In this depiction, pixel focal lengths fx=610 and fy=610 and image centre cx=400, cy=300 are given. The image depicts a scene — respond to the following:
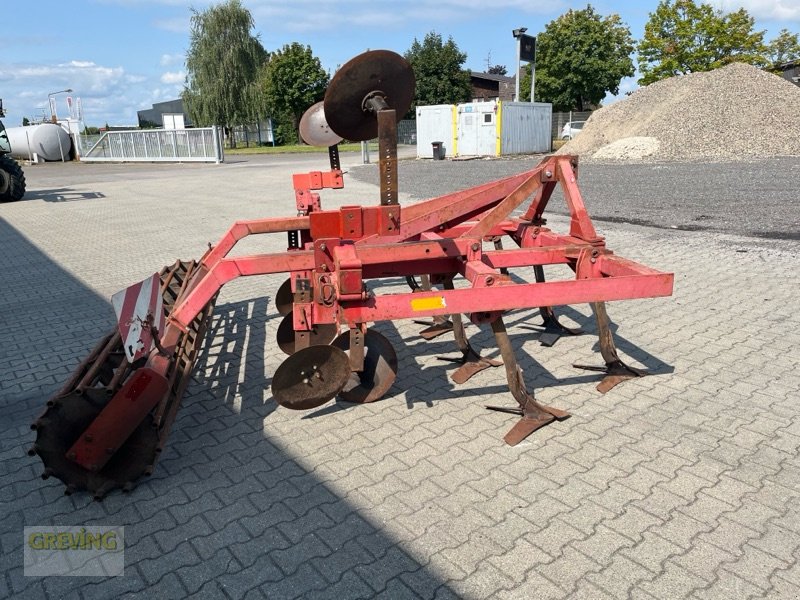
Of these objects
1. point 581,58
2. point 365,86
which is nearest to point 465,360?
point 365,86

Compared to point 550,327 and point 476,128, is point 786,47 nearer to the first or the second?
point 476,128

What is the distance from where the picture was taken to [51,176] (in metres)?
25.3

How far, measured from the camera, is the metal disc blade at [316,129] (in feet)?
17.0

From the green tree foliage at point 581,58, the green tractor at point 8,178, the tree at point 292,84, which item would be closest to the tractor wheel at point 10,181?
the green tractor at point 8,178

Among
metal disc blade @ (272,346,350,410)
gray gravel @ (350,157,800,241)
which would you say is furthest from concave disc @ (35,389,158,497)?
gray gravel @ (350,157,800,241)

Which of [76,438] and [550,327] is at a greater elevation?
[76,438]

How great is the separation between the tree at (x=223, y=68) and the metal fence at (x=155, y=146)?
388 inches

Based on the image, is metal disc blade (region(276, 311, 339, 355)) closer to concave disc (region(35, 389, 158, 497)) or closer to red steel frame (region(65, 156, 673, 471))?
red steel frame (region(65, 156, 673, 471))

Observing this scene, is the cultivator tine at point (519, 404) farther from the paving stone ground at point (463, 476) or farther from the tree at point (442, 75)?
the tree at point (442, 75)

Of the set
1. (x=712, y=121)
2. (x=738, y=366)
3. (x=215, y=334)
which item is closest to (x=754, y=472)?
(x=738, y=366)

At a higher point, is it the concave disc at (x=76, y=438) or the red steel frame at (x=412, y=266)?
the red steel frame at (x=412, y=266)

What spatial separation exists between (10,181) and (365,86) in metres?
15.8

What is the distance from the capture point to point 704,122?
74.7 feet

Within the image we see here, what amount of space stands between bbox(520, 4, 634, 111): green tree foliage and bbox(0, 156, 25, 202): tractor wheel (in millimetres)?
39589
